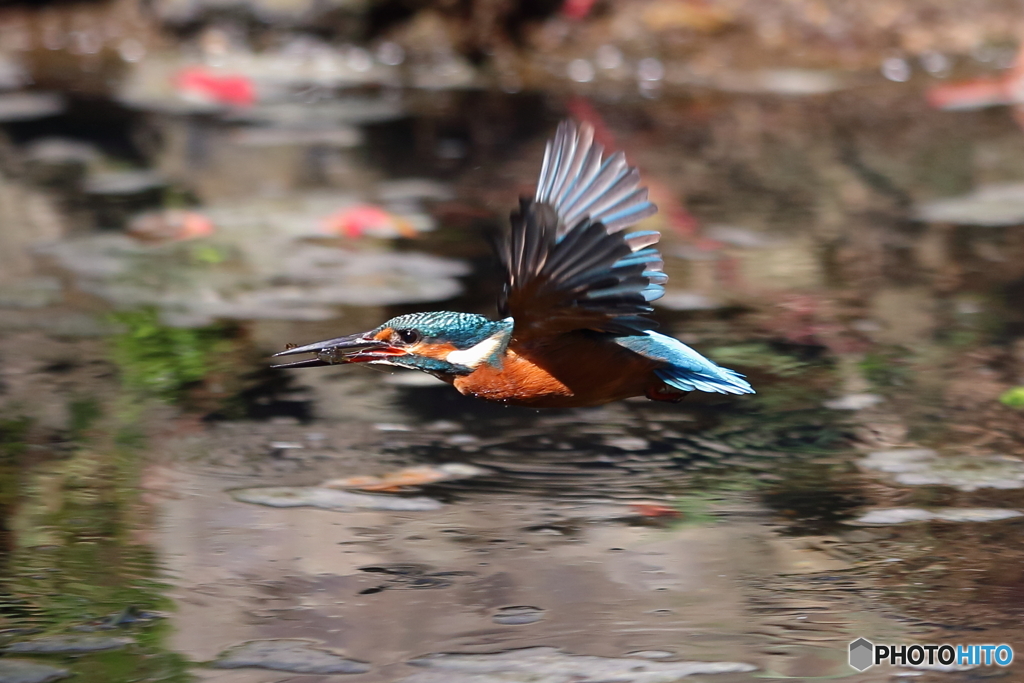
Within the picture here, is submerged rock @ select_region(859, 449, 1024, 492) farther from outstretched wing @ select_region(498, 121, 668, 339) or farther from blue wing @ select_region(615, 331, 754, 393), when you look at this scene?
outstretched wing @ select_region(498, 121, 668, 339)

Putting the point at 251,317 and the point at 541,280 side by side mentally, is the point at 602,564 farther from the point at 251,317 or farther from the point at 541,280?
the point at 251,317

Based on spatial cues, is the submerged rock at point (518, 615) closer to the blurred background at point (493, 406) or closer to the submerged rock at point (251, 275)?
the blurred background at point (493, 406)

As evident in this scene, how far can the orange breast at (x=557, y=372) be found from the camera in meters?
A: 2.35

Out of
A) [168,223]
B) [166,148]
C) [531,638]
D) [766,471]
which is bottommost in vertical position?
[531,638]

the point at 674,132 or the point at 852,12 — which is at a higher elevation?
the point at 852,12

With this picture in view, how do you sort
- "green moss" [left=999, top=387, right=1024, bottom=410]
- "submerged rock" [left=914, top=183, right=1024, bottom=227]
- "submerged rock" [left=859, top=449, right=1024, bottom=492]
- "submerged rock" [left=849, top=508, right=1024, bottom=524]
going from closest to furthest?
"submerged rock" [left=849, top=508, right=1024, bottom=524] < "submerged rock" [left=859, top=449, right=1024, bottom=492] < "green moss" [left=999, top=387, right=1024, bottom=410] < "submerged rock" [left=914, top=183, right=1024, bottom=227]

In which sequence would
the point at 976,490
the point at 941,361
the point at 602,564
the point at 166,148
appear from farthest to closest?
the point at 166,148 < the point at 941,361 < the point at 976,490 < the point at 602,564

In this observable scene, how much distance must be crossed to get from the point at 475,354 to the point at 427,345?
0.09 metres

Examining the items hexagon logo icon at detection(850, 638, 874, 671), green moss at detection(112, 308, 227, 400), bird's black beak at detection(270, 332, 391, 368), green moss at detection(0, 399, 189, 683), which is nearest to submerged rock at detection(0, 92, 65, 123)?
green moss at detection(112, 308, 227, 400)

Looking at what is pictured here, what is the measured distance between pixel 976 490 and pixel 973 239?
1952 mm

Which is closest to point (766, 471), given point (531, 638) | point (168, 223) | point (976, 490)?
point (976, 490)

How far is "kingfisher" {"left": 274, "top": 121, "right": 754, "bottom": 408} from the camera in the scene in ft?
7.09

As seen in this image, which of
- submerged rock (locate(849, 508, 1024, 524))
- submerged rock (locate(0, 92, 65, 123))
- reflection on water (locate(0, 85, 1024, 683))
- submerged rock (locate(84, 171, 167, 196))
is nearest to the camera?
reflection on water (locate(0, 85, 1024, 683))

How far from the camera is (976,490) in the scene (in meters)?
2.79
